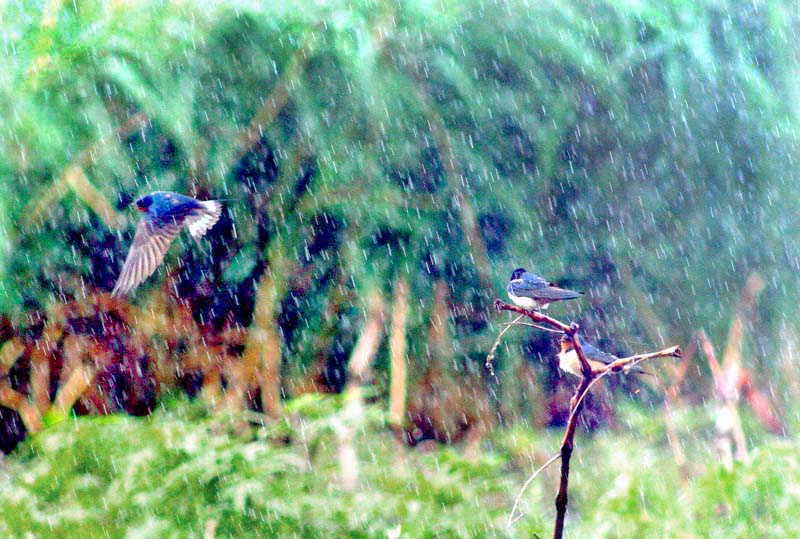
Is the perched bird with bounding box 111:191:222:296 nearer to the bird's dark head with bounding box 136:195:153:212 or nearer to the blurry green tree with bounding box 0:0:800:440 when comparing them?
the bird's dark head with bounding box 136:195:153:212

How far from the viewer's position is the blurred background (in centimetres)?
186

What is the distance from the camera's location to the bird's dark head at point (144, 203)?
144 cm

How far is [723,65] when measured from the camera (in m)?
2.20

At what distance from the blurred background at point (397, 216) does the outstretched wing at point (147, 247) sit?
27 cm

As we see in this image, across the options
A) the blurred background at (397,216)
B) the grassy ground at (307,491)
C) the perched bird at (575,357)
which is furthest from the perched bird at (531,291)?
the blurred background at (397,216)

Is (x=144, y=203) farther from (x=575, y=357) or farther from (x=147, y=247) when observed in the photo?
(x=575, y=357)

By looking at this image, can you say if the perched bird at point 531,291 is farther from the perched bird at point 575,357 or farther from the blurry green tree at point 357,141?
the blurry green tree at point 357,141

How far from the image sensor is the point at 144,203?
1461 millimetres

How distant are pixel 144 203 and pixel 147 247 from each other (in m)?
0.09

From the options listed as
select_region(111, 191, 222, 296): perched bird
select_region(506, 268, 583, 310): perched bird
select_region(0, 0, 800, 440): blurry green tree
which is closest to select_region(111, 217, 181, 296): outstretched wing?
select_region(111, 191, 222, 296): perched bird

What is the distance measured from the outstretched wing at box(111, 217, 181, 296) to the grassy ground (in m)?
0.26

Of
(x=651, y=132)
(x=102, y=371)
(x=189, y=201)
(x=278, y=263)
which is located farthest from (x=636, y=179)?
(x=102, y=371)

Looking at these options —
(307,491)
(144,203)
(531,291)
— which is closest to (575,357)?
(531,291)

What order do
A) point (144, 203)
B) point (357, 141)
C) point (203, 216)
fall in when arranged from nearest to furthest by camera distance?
point (144, 203)
point (203, 216)
point (357, 141)
